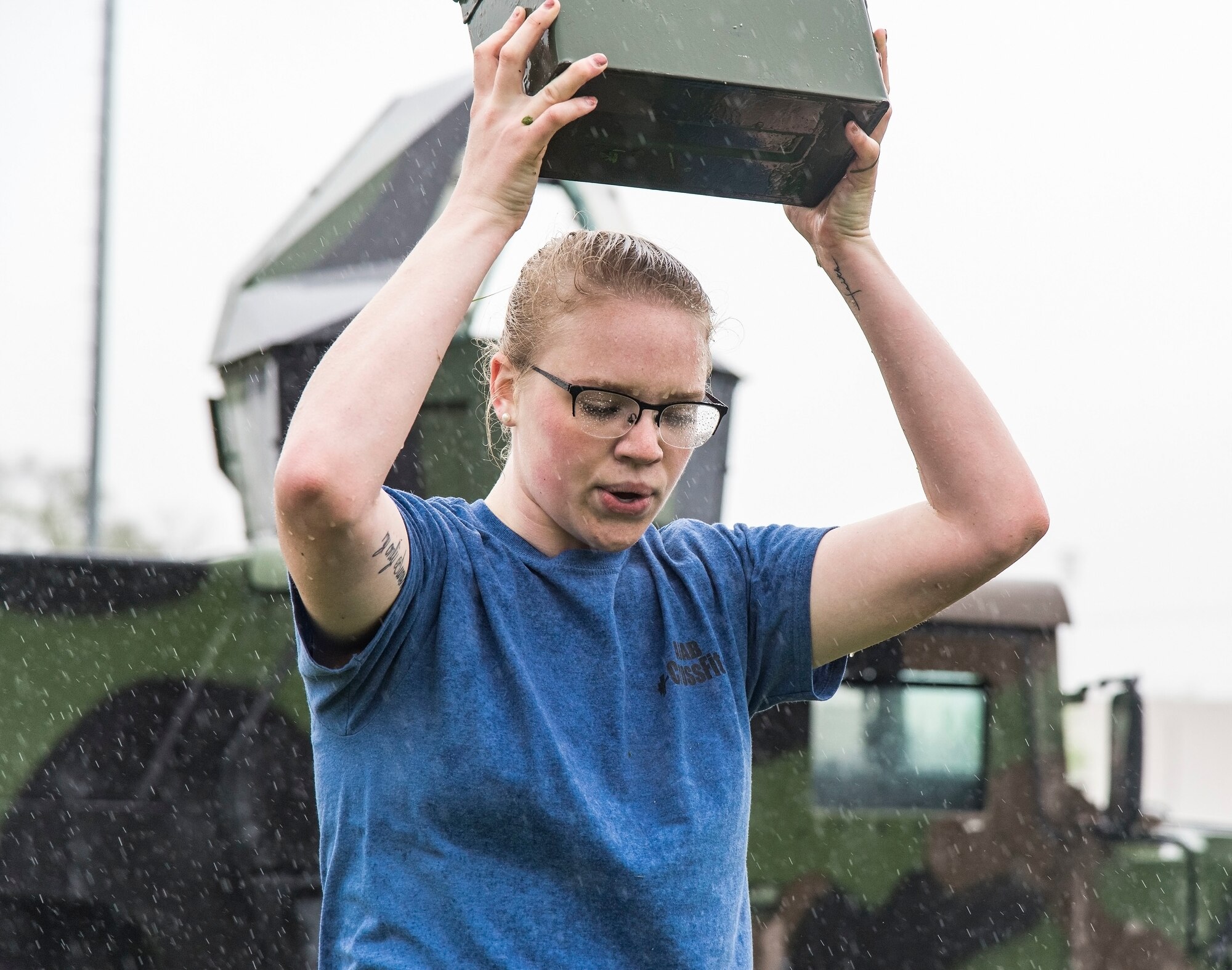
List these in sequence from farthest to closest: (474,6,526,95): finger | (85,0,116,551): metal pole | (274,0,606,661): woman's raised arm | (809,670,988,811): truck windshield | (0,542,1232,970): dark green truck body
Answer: (85,0,116,551): metal pole → (809,670,988,811): truck windshield → (0,542,1232,970): dark green truck body → (474,6,526,95): finger → (274,0,606,661): woman's raised arm

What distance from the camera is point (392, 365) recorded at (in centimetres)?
127

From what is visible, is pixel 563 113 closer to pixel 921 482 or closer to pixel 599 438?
pixel 599 438

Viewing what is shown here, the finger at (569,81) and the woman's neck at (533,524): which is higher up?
the finger at (569,81)

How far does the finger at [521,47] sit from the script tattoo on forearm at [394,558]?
0.48 m

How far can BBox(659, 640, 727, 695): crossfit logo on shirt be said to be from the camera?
1.48 m

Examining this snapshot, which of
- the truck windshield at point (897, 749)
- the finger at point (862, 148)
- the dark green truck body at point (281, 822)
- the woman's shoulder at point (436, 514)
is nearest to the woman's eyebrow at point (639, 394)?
the woman's shoulder at point (436, 514)

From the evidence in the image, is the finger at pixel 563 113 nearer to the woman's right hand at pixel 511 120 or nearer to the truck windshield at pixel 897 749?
the woman's right hand at pixel 511 120

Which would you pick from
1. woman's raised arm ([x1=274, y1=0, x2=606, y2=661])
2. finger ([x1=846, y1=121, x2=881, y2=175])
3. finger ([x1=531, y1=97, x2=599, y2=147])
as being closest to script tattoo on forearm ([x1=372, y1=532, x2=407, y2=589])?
woman's raised arm ([x1=274, y1=0, x2=606, y2=661])

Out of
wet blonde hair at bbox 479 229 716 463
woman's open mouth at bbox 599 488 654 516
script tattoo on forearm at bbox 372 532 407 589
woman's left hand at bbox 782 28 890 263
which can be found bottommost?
script tattoo on forearm at bbox 372 532 407 589

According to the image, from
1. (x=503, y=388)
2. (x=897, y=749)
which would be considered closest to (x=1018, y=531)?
(x=503, y=388)

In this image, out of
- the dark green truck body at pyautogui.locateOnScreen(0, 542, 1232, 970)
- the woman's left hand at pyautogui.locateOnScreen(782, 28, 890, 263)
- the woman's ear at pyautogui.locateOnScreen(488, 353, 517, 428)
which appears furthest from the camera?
the dark green truck body at pyautogui.locateOnScreen(0, 542, 1232, 970)

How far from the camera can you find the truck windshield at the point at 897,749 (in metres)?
4.31

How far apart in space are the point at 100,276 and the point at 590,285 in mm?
6453

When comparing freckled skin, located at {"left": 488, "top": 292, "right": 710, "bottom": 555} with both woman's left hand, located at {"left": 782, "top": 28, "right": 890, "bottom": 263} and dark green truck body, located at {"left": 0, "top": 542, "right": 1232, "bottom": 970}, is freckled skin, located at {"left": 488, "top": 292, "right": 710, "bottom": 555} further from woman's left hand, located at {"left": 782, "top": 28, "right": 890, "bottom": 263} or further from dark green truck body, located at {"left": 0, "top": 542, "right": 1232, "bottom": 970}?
dark green truck body, located at {"left": 0, "top": 542, "right": 1232, "bottom": 970}
